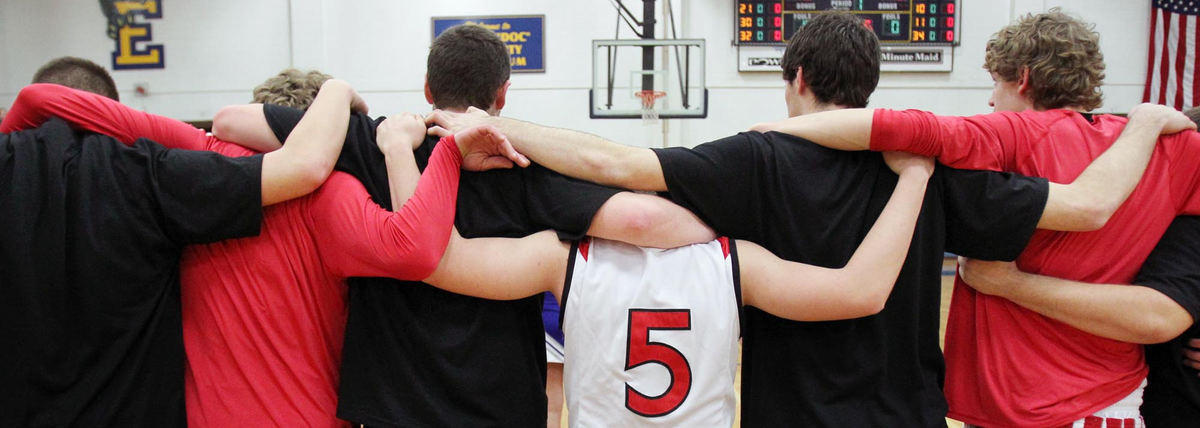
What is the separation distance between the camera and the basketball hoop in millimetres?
8677

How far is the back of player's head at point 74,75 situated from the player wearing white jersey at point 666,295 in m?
1.24

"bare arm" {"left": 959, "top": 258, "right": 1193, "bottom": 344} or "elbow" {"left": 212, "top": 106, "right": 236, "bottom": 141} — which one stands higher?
"elbow" {"left": 212, "top": 106, "right": 236, "bottom": 141}

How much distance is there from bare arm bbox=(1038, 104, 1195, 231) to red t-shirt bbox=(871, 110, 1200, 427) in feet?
0.23

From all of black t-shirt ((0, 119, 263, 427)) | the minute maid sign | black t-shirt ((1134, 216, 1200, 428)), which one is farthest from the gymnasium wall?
black t-shirt ((0, 119, 263, 427))

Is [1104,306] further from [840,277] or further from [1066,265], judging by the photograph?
[840,277]

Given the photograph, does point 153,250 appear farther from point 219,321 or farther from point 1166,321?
point 1166,321

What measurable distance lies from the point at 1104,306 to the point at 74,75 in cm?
320

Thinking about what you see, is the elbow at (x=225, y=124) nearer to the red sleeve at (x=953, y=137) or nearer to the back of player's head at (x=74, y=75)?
the back of player's head at (x=74, y=75)

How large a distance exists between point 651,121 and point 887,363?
6.73 meters

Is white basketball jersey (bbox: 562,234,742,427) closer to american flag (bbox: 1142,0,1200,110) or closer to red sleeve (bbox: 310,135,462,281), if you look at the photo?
red sleeve (bbox: 310,135,462,281)

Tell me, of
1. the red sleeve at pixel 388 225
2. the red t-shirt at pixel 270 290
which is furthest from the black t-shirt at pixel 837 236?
the red t-shirt at pixel 270 290

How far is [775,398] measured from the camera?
2.25 metres

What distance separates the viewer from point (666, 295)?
2.09 metres

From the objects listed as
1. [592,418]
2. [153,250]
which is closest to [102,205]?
[153,250]
